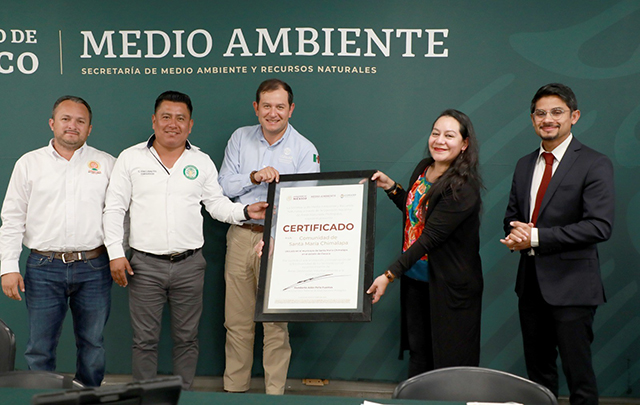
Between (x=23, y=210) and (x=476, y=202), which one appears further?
(x=23, y=210)

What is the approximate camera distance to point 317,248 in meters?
2.93

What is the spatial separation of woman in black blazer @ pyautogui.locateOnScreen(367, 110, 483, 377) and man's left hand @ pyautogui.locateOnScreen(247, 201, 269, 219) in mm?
880

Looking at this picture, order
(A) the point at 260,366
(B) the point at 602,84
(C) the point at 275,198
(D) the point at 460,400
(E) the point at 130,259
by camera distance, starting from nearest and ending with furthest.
→ (D) the point at 460,400 < (C) the point at 275,198 < (E) the point at 130,259 < (B) the point at 602,84 < (A) the point at 260,366

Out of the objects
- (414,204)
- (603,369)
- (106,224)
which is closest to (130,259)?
(106,224)

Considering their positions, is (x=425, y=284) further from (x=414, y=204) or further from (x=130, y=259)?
(x=130, y=259)

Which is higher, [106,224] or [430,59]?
[430,59]

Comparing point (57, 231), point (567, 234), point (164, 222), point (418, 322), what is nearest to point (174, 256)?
point (164, 222)

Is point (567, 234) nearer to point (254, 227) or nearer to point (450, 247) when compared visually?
point (450, 247)

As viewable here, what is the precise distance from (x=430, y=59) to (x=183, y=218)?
2.07 metres

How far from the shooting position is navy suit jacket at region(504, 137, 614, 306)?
109 inches

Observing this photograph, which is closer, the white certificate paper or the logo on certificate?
the white certificate paper

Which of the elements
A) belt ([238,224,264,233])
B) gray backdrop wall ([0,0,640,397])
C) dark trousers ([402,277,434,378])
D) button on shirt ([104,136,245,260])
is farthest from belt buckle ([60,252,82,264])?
dark trousers ([402,277,434,378])

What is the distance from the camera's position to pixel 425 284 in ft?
9.75

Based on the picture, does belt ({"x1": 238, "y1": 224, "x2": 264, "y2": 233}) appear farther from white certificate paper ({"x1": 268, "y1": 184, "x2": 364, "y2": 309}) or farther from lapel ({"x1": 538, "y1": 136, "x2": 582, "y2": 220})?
lapel ({"x1": 538, "y1": 136, "x2": 582, "y2": 220})
